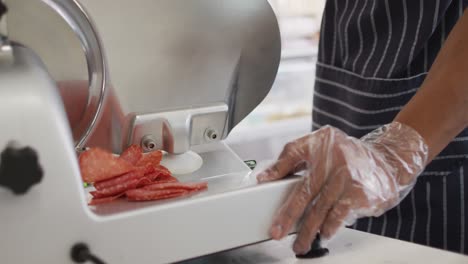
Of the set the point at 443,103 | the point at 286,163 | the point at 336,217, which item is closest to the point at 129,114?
the point at 286,163

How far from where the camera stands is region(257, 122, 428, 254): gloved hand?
91 centimetres

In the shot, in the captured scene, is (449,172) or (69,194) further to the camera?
(449,172)

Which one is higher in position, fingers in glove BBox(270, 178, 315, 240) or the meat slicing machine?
the meat slicing machine

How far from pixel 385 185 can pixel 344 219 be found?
10cm

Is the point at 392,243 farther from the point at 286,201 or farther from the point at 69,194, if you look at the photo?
the point at 69,194

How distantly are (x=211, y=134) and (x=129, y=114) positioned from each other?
0.54ft

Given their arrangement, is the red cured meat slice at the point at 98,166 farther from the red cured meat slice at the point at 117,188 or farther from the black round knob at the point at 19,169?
the black round knob at the point at 19,169

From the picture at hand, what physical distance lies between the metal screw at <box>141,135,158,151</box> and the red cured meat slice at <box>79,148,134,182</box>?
145 millimetres

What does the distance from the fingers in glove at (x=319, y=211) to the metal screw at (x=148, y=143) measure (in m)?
0.30

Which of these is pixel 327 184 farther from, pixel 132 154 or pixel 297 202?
pixel 132 154

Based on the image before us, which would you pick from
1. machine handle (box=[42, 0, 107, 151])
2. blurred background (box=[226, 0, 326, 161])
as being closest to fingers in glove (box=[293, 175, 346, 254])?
machine handle (box=[42, 0, 107, 151])

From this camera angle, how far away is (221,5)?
104cm

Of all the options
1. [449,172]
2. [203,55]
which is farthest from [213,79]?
[449,172]

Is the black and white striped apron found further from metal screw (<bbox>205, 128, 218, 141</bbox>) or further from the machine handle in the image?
the machine handle
